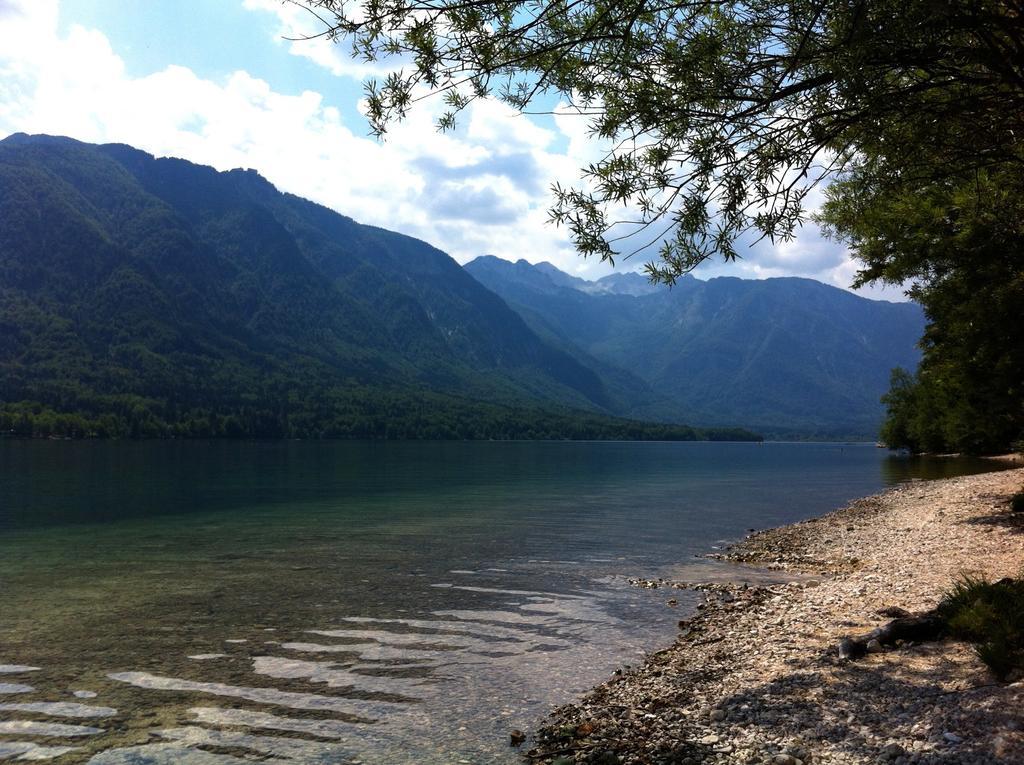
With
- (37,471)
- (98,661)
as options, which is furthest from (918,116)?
(37,471)

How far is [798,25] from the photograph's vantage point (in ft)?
29.8

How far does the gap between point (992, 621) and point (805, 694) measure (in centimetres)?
331

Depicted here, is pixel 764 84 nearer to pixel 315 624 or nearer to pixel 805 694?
pixel 805 694

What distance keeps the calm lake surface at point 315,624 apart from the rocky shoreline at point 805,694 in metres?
1.30

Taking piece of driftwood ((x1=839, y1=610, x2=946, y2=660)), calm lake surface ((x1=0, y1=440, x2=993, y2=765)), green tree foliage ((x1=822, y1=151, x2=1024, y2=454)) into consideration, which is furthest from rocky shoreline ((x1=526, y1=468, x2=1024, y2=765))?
green tree foliage ((x1=822, y1=151, x2=1024, y2=454))

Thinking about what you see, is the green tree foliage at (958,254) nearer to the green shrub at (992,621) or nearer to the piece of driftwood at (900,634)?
the green shrub at (992,621)

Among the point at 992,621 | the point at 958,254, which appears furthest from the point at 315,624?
the point at 958,254

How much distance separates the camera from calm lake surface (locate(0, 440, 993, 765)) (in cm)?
1161

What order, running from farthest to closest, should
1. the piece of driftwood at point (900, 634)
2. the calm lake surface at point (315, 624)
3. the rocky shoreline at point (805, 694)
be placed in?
the piece of driftwood at point (900, 634)
the calm lake surface at point (315, 624)
the rocky shoreline at point (805, 694)

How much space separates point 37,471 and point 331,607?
275 ft

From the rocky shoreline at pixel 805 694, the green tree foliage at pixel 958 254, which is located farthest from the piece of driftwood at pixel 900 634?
the green tree foliage at pixel 958 254

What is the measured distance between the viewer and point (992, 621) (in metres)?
11.1

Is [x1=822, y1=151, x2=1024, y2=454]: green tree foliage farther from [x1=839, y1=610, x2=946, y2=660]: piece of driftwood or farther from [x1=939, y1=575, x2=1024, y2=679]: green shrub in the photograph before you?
[x1=839, y1=610, x2=946, y2=660]: piece of driftwood

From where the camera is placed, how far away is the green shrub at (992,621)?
31.8 ft
